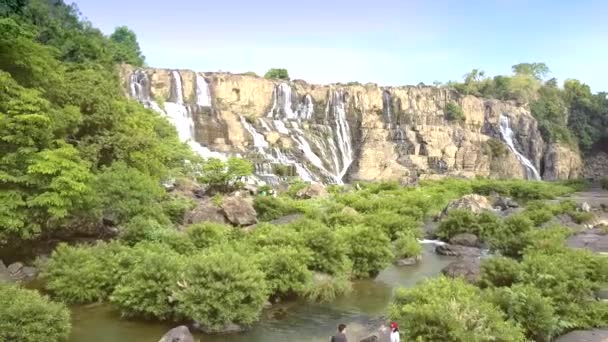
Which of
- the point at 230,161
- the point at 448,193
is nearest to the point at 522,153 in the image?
the point at 448,193

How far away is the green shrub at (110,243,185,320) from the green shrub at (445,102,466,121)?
79.3 metres

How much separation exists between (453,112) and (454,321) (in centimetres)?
8096

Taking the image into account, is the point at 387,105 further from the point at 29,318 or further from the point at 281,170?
the point at 29,318

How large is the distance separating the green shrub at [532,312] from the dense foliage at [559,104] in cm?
9258

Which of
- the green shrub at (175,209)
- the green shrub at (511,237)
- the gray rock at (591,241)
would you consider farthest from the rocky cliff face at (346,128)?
the gray rock at (591,241)

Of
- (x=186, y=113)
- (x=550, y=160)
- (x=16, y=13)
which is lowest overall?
(x=550, y=160)

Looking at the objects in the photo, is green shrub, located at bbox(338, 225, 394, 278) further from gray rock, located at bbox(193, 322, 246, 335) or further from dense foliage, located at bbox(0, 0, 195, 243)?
dense foliage, located at bbox(0, 0, 195, 243)

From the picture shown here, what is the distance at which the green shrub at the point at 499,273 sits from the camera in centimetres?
1928

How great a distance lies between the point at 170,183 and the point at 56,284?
1018 inches

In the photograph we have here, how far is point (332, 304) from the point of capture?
2073cm

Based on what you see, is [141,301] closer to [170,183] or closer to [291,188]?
[170,183]

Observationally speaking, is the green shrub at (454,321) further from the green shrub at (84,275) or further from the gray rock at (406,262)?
the gray rock at (406,262)

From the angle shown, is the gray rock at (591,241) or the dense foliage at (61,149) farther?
the gray rock at (591,241)

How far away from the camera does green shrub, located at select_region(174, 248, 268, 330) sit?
16.6 meters
